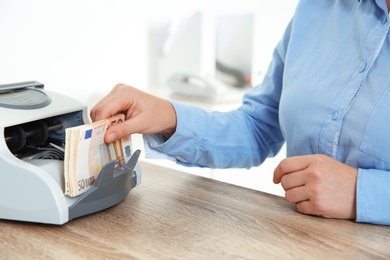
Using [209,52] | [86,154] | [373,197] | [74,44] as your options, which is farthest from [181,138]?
[209,52]

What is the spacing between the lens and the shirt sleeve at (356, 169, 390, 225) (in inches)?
30.1

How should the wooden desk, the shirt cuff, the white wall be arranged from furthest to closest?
1. the white wall
2. the shirt cuff
3. the wooden desk

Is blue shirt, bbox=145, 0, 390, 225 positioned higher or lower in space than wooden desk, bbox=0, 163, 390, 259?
higher

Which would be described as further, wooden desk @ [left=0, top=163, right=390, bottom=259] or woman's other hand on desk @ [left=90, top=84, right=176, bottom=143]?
woman's other hand on desk @ [left=90, top=84, right=176, bottom=143]

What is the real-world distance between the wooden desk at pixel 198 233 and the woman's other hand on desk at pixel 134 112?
0.40ft

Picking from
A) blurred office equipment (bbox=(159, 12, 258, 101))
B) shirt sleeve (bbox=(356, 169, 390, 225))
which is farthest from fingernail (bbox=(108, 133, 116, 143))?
blurred office equipment (bbox=(159, 12, 258, 101))

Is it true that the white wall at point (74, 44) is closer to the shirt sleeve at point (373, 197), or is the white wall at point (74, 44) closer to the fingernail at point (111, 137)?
the fingernail at point (111, 137)

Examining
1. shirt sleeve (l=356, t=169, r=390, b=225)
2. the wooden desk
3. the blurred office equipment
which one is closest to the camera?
the wooden desk

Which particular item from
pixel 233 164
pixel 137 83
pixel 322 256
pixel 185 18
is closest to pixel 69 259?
pixel 322 256

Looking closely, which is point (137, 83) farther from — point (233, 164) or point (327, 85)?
point (327, 85)

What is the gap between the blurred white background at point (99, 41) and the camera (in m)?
1.60

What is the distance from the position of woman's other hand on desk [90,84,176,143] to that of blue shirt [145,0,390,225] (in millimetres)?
36

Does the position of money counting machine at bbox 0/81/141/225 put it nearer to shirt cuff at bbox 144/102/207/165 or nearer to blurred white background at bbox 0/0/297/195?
shirt cuff at bbox 144/102/207/165

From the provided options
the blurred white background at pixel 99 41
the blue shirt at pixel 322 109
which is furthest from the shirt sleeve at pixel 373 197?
the blurred white background at pixel 99 41
